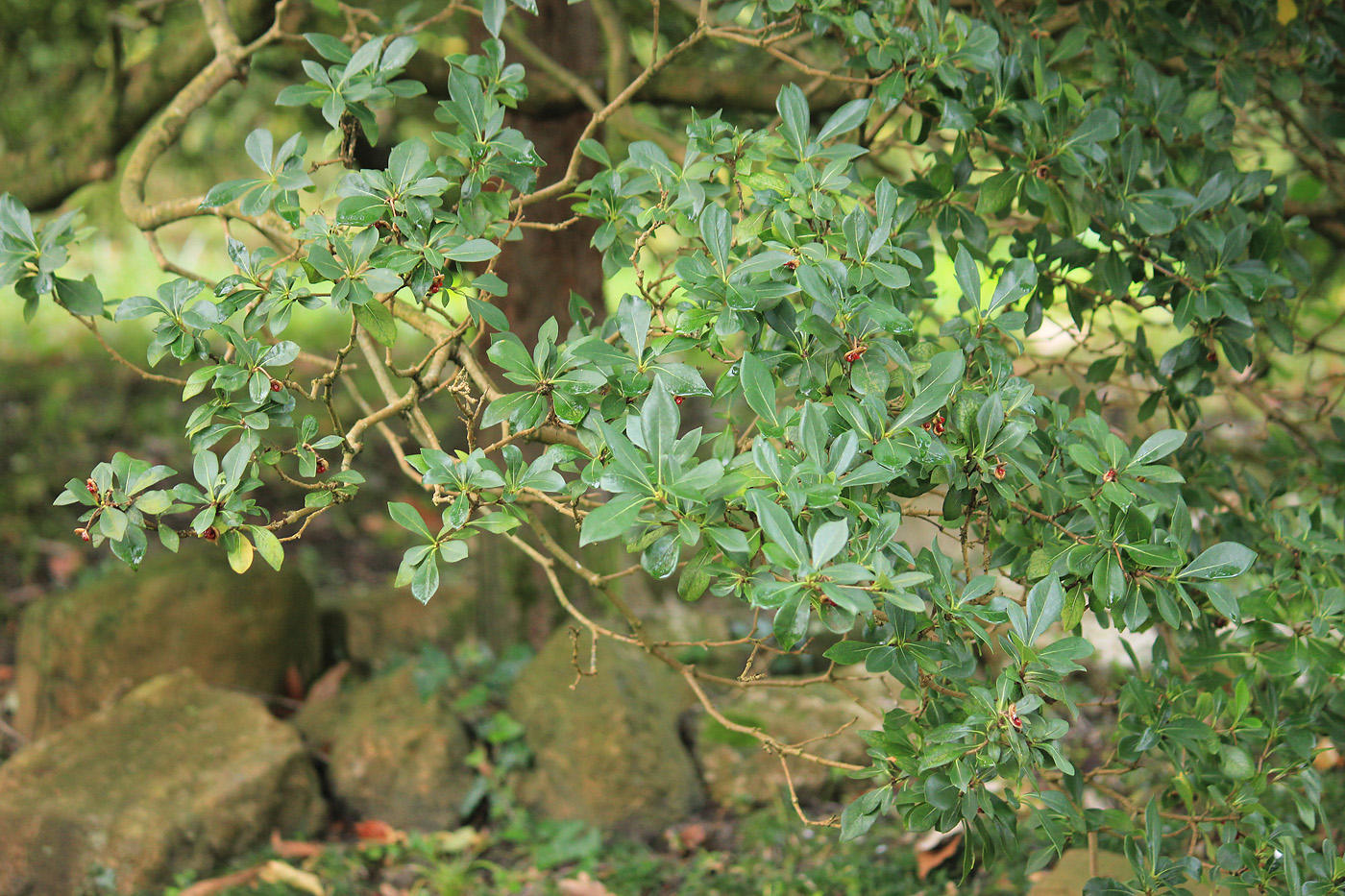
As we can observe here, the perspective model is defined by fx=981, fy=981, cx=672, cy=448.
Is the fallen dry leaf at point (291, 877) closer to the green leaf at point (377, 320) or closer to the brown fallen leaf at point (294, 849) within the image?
the brown fallen leaf at point (294, 849)

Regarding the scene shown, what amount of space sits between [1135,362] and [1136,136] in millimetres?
493

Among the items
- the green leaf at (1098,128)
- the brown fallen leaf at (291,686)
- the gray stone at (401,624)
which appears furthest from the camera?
the gray stone at (401,624)

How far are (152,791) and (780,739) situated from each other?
1.86 meters

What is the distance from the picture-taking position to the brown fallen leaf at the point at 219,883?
99.5 inches

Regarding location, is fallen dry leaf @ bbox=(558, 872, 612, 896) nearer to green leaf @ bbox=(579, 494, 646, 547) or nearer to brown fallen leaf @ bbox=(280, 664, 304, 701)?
brown fallen leaf @ bbox=(280, 664, 304, 701)

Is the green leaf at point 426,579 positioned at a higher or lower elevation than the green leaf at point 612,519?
lower

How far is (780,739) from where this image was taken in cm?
317

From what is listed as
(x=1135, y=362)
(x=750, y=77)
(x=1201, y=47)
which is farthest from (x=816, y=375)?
(x=750, y=77)

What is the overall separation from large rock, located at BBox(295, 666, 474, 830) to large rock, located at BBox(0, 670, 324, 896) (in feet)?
0.42

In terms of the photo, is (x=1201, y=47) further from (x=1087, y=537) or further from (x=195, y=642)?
(x=195, y=642)

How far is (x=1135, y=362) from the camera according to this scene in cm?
184

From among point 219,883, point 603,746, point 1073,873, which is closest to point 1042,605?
point 1073,873

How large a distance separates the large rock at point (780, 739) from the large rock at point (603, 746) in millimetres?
84

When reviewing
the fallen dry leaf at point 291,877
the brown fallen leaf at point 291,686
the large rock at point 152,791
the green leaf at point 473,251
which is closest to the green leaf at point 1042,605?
the green leaf at point 473,251
